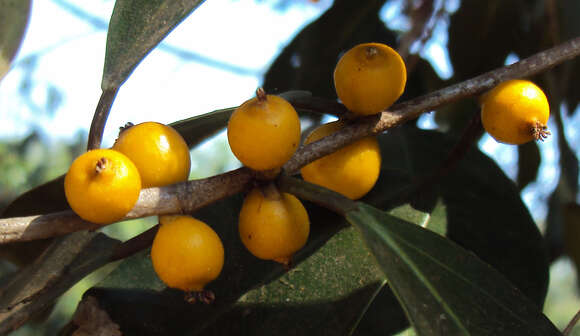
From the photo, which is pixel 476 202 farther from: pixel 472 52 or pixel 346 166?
pixel 472 52

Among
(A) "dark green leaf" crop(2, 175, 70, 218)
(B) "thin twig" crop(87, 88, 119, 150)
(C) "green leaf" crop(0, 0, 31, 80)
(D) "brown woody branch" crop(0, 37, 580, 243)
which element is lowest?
(A) "dark green leaf" crop(2, 175, 70, 218)

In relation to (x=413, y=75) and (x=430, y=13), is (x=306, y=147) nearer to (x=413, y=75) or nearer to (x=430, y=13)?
(x=413, y=75)

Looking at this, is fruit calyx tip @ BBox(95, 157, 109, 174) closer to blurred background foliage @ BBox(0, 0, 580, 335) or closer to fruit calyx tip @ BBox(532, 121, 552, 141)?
fruit calyx tip @ BBox(532, 121, 552, 141)

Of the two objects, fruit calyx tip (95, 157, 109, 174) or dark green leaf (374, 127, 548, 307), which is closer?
fruit calyx tip (95, 157, 109, 174)

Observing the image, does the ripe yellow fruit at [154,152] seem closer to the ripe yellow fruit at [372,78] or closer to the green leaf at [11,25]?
the ripe yellow fruit at [372,78]

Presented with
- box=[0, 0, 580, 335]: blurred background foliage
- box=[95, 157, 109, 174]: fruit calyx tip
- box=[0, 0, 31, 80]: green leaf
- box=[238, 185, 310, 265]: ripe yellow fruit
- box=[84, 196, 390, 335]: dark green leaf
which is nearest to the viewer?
box=[95, 157, 109, 174]: fruit calyx tip

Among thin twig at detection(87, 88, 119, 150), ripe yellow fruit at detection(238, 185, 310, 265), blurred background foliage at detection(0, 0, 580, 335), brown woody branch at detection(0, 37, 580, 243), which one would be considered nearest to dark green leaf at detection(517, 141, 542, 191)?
blurred background foliage at detection(0, 0, 580, 335)

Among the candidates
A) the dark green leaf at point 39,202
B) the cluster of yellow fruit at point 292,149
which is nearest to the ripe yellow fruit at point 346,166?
the cluster of yellow fruit at point 292,149
